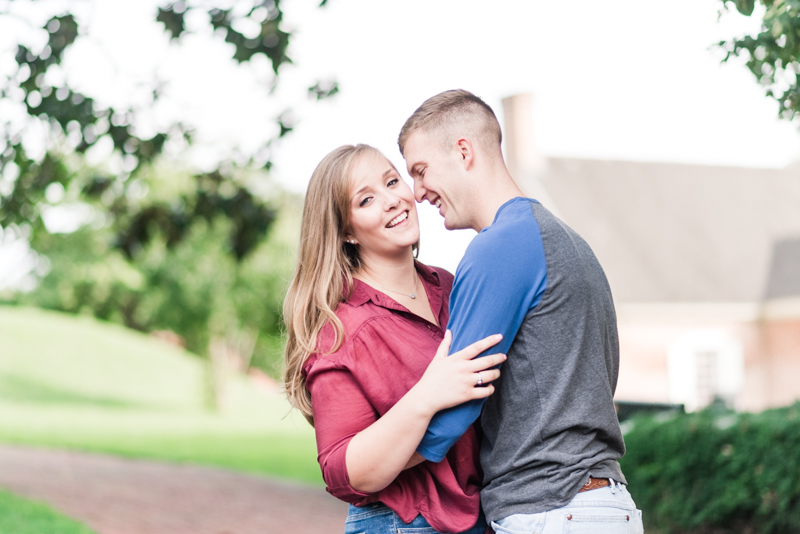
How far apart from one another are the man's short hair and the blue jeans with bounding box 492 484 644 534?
3.76 feet

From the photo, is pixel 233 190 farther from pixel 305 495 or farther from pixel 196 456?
pixel 196 456

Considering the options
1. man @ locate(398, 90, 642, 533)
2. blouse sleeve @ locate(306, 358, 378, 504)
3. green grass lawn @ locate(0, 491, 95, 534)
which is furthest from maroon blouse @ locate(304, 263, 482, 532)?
green grass lawn @ locate(0, 491, 95, 534)

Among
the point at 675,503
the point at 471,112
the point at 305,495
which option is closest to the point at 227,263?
the point at 305,495

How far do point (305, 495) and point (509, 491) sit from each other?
10353mm

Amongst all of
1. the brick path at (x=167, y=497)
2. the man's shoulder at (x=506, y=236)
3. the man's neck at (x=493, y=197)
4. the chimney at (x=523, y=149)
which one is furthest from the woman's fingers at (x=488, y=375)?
Result: the chimney at (x=523, y=149)

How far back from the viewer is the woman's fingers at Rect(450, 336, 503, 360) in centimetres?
226

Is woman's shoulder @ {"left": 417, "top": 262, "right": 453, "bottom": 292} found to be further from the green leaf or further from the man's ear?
the green leaf

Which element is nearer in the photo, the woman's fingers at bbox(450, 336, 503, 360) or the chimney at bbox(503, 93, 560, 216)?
the woman's fingers at bbox(450, 336, 503, 360)

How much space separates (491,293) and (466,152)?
0.59 m

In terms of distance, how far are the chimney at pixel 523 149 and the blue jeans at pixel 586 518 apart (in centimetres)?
1902

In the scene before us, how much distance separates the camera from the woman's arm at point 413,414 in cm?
228

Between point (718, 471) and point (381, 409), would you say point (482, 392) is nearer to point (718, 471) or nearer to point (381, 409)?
point (381, 409)

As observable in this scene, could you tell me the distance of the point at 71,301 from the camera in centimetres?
4341

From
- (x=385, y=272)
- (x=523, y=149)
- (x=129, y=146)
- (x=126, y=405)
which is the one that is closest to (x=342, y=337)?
(x=385, y=272)
